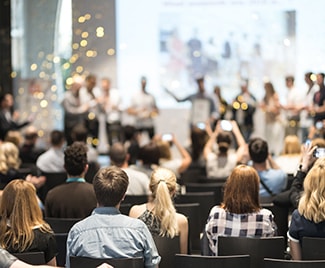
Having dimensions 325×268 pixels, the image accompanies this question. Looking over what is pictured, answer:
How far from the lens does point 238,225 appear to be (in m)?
5.38

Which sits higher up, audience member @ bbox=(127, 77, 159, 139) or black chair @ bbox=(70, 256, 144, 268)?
audience member @ bbox=(127, 77, 159, 139)

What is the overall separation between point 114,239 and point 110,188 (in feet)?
0.91

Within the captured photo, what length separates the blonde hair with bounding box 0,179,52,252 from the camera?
491cm

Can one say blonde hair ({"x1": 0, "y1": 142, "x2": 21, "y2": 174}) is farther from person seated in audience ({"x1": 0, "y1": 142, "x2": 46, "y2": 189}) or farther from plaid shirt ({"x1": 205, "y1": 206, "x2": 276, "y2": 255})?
plaid shirt ({"x1": 205, "y1": 206, "x2": 276, "y2": 255})

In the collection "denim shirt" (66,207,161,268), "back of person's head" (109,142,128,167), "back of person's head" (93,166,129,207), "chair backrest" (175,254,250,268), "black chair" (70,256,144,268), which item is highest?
"back of person's head" (93,166,129,207)

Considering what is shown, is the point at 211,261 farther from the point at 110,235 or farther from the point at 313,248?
the point at 313,248

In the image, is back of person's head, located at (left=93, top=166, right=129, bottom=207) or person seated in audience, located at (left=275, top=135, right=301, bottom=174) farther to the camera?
person seated in audience, located at (left=275, top=135, right=301, bottom=174)

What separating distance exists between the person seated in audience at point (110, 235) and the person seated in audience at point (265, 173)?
263 centimetres

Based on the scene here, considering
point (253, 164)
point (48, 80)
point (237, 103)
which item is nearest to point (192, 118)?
point (237, 103)

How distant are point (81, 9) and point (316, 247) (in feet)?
19.2

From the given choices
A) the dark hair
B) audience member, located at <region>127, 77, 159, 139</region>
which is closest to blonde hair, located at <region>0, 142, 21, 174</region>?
the dark hair

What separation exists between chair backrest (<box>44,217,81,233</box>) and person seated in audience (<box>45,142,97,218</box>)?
393 millimetres

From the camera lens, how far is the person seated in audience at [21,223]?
4918 millimetres

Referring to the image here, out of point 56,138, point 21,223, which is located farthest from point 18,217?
point 56,138
